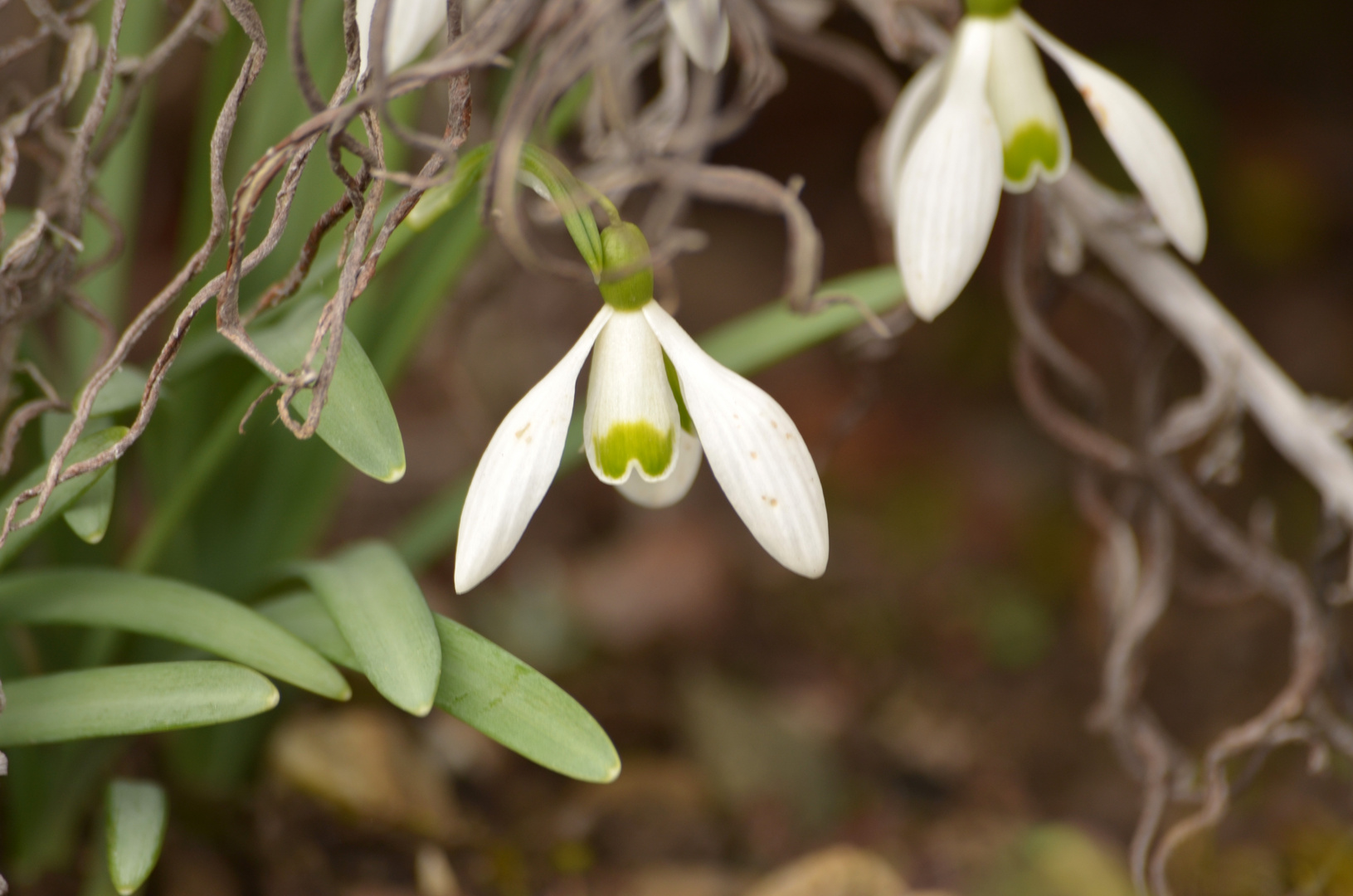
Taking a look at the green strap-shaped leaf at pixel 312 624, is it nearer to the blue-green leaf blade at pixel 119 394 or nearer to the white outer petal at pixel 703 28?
the blue-green leaf blade at pixel 119 394

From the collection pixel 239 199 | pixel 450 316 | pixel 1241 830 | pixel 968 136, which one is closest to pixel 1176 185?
pixel 968 136

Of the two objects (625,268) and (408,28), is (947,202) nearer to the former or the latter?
(625,268)

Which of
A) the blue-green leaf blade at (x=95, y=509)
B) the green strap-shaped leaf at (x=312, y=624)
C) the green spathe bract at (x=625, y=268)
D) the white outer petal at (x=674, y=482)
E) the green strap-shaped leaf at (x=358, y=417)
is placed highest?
the green spathe bract at (x=625, y=268)

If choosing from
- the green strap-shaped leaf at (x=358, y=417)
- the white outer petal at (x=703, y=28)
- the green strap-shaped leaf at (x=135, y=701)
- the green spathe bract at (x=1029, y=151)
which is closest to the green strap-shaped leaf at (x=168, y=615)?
the green strap-shaped leaf at (x=135, y=701)

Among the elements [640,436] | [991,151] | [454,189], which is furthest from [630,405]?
[991,151]

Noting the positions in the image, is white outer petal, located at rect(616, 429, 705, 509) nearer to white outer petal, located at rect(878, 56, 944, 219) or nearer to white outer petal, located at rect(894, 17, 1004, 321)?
white outer petal, located at rect(894, 17, 1004, 321)

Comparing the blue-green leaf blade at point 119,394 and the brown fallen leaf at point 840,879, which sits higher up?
the blue-green leaf blade at point 119,394

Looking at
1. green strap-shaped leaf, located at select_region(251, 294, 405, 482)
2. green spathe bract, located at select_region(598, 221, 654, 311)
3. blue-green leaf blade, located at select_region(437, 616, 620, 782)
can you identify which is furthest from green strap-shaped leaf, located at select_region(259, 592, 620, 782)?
green spathe bract, located at select_region(598, 221, 654, 311)

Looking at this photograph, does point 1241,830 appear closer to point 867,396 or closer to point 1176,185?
point 867,396
